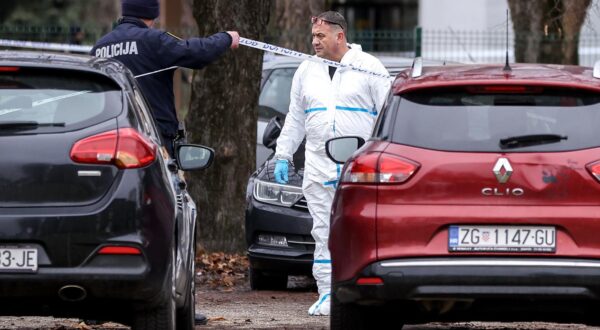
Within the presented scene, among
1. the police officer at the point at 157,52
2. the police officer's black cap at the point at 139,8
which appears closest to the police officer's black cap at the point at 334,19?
the police officer at the point at 157,52

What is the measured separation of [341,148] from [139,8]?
2003mm

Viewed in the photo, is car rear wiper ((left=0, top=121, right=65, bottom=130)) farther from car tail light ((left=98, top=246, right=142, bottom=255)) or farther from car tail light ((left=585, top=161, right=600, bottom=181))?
car tail light ((left=585, top=161, right=600, bottom=181))

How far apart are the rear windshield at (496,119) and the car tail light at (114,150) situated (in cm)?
122

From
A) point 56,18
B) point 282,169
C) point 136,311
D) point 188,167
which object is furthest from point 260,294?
point 56,18

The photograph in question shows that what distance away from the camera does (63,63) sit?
7352mm

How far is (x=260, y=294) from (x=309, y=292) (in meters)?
0.43

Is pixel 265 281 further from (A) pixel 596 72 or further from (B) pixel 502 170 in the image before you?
(B) pixel 502 170

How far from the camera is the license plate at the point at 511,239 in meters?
7.00

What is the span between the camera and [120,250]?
22.7 feet

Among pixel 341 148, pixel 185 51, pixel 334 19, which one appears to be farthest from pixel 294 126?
pixel 341 148

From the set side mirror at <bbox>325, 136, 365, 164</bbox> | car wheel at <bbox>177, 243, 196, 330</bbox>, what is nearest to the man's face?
side mirror at <bbox>325, 136, 365, 164</bbox>

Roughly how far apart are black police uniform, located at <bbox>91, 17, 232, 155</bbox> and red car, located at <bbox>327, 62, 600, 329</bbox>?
2.33 metres

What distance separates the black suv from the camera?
6883 millimetres

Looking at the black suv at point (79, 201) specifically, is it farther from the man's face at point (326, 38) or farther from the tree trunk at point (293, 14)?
the tree trunk at point (293, 14)
